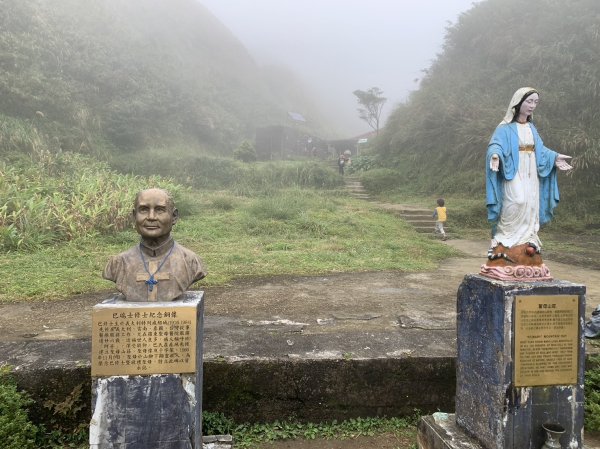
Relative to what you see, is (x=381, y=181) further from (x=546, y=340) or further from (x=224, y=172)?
(x=546, y=340)

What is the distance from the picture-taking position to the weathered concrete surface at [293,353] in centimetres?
331

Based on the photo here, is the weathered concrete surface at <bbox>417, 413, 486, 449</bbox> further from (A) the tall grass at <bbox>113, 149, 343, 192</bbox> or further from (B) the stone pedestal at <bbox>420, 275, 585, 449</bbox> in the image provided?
(A) the tall grass at <bbox>113, 149, 343, 192</bbox>

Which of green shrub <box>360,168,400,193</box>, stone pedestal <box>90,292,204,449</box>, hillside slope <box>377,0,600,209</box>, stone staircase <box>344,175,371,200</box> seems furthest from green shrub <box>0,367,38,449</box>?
green shrub <box>360,168,400,193</box>

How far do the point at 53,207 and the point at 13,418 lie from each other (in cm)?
679

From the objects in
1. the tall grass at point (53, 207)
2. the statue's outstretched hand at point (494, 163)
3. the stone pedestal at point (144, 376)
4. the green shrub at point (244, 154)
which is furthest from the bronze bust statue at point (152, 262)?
the green shrub at point (244, 154)

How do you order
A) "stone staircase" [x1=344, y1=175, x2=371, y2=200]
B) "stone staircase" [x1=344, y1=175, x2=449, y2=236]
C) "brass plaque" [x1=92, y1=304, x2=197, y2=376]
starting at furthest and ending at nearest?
"stone staircase" [x1=344, y1=175, x2=371, y2=200] → "stone staircase" [x1=344, y1=175, x2=449, y2=236] → "brass plaque" [x1=92, y1=304, x2=197, y2=376]

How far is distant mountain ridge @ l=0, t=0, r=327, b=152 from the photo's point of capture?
17.4 metres

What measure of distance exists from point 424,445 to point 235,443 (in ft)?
4.48

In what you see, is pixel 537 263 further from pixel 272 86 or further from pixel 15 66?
pixel 272 86

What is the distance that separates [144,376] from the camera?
245 cm

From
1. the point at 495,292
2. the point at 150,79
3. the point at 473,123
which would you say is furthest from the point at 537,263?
the point at 150,79

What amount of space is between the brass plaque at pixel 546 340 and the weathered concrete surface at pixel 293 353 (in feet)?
2.90

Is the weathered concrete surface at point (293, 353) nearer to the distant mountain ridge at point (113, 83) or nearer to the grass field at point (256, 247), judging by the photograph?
the grass field at point (256, 247)

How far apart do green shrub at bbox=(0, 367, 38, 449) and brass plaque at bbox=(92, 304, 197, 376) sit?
86 centimetres
